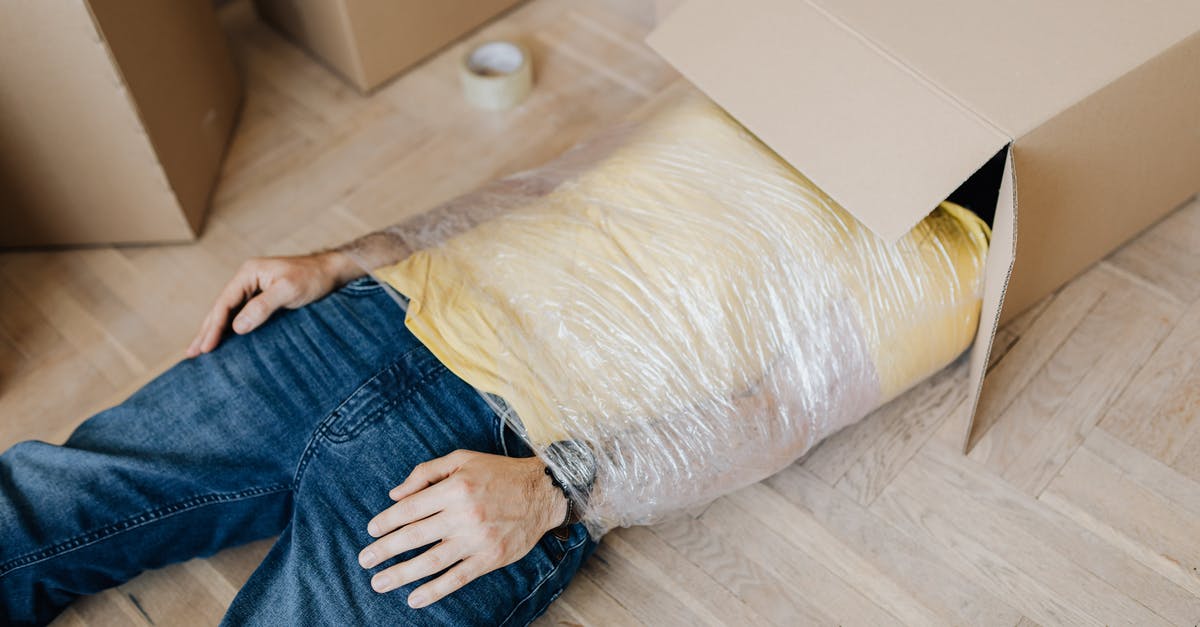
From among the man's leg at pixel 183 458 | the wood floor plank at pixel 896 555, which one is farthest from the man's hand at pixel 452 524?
the wood floor plank at pixel 896 555

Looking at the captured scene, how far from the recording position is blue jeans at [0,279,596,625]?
0.81 metres

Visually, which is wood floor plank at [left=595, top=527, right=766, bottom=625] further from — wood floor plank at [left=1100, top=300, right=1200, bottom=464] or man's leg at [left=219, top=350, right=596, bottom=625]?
wood floor plank at [left=1100, top=300, right=1200, bottom=464]

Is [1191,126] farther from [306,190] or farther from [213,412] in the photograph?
[306,190]

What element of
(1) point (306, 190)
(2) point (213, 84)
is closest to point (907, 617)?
(1) point (306, 190)

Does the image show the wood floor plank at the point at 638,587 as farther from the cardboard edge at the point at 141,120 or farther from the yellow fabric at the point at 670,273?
the cardboard edge at the point at 141,120

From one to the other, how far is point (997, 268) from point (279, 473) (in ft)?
2.26

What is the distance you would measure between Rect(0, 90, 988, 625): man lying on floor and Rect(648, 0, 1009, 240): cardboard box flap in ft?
0.13

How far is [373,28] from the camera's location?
1.45 meters

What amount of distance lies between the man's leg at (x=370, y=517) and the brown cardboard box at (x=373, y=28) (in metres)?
0.76

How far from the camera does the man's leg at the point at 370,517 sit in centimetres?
79

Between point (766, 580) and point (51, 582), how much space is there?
0.68 m

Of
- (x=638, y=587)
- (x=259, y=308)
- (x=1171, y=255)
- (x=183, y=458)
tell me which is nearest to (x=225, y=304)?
(x=259, y=308)

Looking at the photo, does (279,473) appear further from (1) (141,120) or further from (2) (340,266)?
(1) (141,120)

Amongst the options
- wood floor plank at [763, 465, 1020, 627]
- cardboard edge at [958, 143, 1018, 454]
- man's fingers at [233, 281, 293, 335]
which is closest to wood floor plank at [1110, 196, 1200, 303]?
cardboard edge at [958, 143, 1018, 454]
